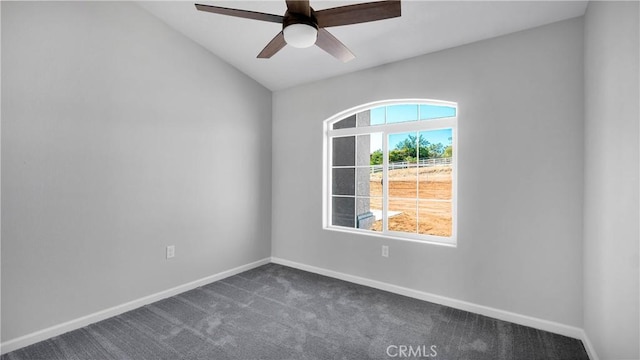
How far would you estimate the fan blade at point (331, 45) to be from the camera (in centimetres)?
184

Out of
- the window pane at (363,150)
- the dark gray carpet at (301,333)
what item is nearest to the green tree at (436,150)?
the window pane at (363,150)

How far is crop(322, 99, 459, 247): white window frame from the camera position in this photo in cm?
279

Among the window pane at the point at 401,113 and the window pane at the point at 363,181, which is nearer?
the window pane at the point at 401,113

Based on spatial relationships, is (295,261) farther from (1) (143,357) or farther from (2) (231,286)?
(1) (143,357)

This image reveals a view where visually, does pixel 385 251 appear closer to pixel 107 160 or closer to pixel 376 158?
pixel 376 158

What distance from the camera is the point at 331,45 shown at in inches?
79.2

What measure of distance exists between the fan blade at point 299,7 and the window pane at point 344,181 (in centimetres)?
221

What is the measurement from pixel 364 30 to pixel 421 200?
179cm

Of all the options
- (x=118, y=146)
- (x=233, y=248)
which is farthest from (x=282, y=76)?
(x=233, y=248)

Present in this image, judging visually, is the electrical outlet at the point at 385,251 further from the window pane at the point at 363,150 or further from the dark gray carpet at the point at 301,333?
the window pane at the point at 363,150

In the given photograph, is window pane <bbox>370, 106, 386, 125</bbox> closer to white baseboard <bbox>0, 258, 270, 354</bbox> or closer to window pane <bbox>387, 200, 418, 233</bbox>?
window pane <bbox>387, 200, 418, 233</bbox>

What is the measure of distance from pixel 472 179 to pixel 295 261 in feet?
7.96

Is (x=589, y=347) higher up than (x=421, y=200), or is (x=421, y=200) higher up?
(x=421, y=200)

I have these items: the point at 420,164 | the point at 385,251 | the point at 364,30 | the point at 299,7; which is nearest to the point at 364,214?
the point at 385,251
